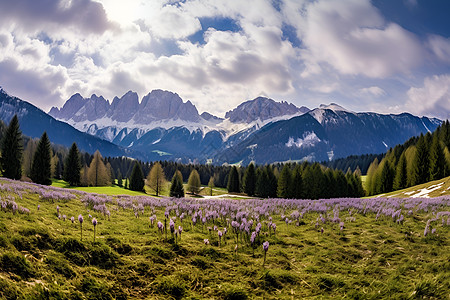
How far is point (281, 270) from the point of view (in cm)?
784

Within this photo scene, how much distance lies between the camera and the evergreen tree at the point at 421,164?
81.9 meters

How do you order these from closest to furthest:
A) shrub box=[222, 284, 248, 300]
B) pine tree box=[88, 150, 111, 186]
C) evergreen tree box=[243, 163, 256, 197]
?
shrub box=[222, 284, 248, 300] < pine tree box=[88, 150, 111, 186] < evergreen tree box=[243, 163, 256, 197]

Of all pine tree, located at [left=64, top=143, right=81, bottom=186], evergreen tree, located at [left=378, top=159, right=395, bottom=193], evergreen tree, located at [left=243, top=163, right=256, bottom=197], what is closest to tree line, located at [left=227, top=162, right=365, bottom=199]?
evergreen tree, located at [left=378, top=159, right=395, bottom=193]

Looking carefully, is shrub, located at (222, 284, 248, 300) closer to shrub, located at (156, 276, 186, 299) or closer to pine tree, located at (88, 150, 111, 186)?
shrub, located at (156, 276, 186, 299)

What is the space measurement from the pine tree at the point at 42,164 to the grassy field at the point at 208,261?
78296mm

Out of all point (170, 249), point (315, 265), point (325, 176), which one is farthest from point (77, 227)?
point (325, 176)

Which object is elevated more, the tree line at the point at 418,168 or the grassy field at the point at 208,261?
the tree line at the point at 418,168

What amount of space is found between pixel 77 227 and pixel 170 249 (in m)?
3.31

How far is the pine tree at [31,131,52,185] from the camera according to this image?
249ft

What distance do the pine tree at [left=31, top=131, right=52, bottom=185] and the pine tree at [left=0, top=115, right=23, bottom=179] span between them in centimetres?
371

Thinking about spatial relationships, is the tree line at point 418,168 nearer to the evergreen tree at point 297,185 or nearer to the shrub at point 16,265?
the evergreen tree at point 297,185

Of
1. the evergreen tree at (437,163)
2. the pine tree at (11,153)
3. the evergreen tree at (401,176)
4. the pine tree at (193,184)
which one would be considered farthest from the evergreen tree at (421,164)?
the pine tree at (11,153)

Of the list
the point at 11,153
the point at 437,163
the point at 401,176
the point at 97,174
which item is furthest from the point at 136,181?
the point at 437,163

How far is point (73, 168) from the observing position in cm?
10006
